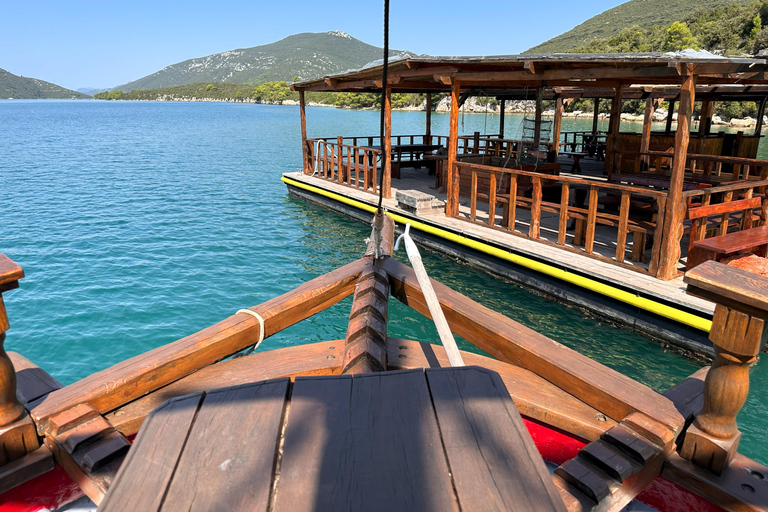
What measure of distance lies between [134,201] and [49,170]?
9.77 m

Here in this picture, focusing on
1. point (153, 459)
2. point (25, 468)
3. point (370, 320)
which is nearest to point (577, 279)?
point (370, 320)

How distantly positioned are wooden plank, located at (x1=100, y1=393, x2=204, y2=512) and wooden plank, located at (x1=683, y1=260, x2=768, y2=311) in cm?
153

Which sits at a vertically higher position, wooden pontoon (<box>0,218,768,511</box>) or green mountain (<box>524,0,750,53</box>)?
green mountain (<box>524,0,750,53</box>)

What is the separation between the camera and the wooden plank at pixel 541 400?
7.01ft

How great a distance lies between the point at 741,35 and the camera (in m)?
52.0

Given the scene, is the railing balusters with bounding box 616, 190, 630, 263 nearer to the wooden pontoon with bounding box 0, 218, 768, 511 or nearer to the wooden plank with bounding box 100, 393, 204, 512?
the wooden pontoon with bounding box 0, 218, 768, 511

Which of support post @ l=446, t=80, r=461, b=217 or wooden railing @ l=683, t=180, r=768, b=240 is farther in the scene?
support post @ l=446, t=80, r=461, b=217

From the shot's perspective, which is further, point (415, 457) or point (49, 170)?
point (49, 170)

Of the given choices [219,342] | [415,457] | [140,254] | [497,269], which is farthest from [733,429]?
[140,254]

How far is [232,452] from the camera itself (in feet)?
3.90

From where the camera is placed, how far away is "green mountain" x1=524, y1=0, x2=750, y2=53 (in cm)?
8888

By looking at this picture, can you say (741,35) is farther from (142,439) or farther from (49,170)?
(142,439)

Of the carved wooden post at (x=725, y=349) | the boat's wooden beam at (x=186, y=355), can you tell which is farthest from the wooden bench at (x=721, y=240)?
the boat's wooden beam at (x=186, y=355)

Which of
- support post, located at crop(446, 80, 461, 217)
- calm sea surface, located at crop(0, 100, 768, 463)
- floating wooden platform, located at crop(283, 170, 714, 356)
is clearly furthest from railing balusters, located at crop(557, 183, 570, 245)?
support post, located at crop(446, 80, 461, 217)
